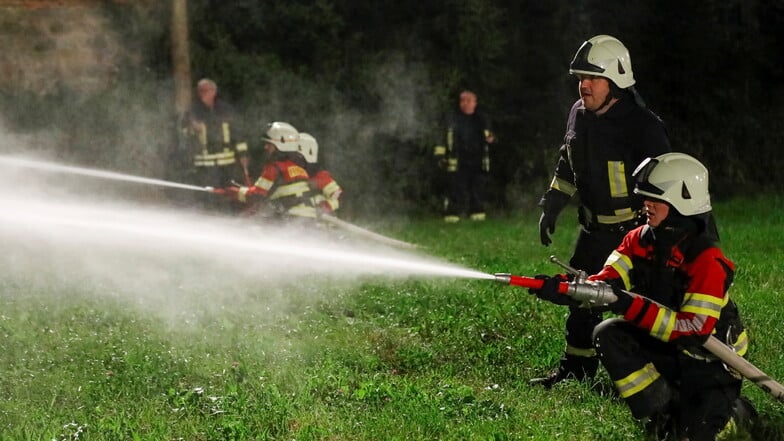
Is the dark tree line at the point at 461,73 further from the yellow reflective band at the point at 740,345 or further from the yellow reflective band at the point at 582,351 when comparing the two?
the yellow reflective band at the point at 740,345

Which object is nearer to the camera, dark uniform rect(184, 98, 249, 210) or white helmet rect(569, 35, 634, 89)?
white helmet rect(569, 35, 634, 89)

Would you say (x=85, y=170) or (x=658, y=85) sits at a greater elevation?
(x=658, y=85)

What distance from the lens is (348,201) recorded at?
59.0 ft

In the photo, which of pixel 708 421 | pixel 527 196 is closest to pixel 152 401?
pixel 708 421

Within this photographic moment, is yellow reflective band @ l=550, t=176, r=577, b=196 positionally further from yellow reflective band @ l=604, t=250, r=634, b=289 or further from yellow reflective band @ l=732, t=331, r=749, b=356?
yellow reflective band @ l=732, t=331, r=749, b=356

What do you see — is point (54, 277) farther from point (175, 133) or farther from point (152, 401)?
point (175, 133)

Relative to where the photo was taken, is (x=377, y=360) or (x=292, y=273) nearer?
(x=377, y=360)

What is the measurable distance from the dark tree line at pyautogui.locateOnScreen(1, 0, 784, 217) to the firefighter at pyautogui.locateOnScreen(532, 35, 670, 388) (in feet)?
37.1

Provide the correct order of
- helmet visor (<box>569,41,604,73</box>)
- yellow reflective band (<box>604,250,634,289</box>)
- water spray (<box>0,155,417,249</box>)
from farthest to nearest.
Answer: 1. water spray (<box>0,155,417,249</box>)
2. helmet visor (<box>569,41,604,73</box>)
3. yellow reflective band (<box>604,250,634,289</box>)

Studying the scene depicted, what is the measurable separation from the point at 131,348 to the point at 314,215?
15.0 feet

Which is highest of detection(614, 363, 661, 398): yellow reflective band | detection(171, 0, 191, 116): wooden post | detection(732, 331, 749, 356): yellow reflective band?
detection(171, 0, 191, 116): wooden post

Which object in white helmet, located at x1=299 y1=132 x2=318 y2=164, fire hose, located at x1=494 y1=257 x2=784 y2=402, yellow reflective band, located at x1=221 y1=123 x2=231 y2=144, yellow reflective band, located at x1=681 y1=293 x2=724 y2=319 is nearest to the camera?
yellow reflective band, located at x1=681 y1=293 x2=724 y2=319

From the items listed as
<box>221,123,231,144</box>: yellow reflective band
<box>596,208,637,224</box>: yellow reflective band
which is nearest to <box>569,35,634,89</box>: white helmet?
<box>596,208,637,224</box>: yellow reflective band

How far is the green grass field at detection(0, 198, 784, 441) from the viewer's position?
5914 millimetres
